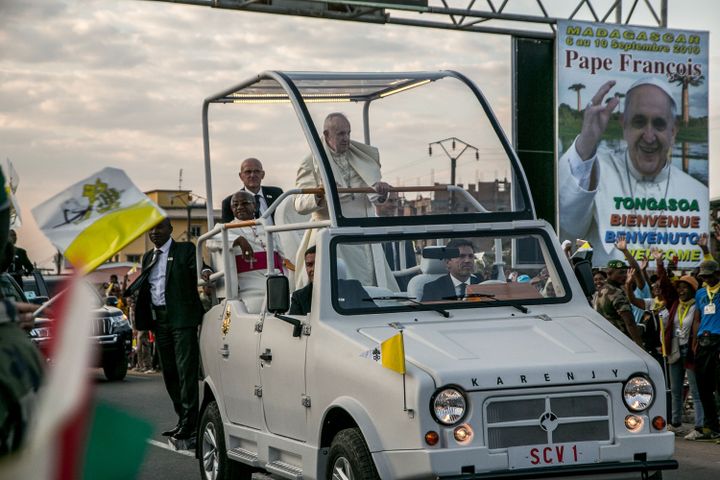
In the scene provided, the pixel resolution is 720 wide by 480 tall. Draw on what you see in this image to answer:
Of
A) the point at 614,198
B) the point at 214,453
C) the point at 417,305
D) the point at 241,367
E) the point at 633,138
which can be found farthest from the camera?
the point at 633,138

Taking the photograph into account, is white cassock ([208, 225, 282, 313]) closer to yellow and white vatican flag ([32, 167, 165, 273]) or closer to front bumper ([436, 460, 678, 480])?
front bumper ([436, 460, 678, 480])

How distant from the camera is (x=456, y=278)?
895cm

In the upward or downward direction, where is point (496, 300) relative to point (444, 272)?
downward

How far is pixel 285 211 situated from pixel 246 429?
170cm

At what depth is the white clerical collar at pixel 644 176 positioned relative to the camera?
93.1 feet

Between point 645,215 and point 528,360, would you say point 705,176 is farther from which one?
point 528,360

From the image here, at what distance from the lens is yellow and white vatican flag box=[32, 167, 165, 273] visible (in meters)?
3.14

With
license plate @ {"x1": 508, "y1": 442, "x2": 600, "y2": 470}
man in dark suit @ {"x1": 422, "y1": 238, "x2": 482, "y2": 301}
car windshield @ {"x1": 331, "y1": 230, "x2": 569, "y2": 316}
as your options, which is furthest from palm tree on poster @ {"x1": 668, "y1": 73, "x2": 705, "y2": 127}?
license plate @ {"x1": 508, "y1": 442, "x2": 600, "y2": 470}

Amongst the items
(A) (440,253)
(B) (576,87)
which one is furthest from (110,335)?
(A) (440,253)

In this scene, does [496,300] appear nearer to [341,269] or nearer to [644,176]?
[341,269]

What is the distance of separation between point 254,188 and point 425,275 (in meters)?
3.05

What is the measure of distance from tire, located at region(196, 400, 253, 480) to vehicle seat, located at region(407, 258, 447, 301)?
212 centimetres

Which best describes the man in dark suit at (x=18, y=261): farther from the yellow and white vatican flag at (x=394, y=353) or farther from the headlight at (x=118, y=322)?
the headlight at (x=118, y=322)

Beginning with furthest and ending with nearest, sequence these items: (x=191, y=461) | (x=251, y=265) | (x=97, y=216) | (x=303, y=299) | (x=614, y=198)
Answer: (x=614, y=198), (x=191, y=461), (x=251, y=265), (x=303, y=299), (x=97, y=216)
